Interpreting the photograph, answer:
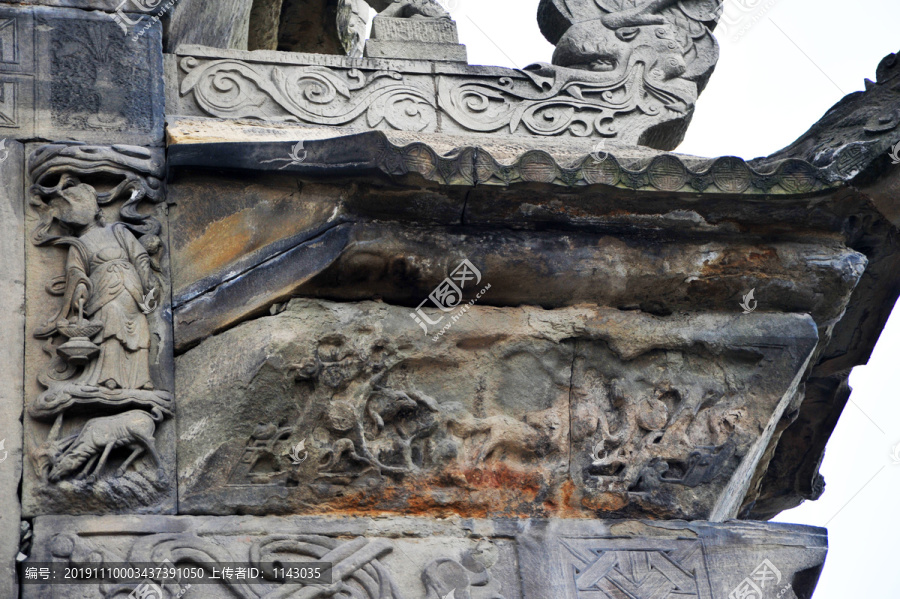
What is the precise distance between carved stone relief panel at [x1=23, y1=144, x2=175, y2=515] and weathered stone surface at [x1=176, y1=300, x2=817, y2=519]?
0.12m

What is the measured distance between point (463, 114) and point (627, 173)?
3.23 ft

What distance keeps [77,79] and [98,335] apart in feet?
3.38

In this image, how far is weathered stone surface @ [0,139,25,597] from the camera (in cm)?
354

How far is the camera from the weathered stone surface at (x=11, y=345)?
139 inches

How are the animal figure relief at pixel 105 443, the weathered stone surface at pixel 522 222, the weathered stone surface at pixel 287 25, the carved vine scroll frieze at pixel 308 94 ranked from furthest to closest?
the weathered stone surface at pixel 287 25 → the carved vine scroll frieze at pixel 308 94 → the weathered stone surface at pixel 522 222 → the animal figure relief at pixel 105 443

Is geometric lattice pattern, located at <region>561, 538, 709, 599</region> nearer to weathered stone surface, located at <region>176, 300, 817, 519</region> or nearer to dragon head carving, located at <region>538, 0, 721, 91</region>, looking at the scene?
weathered stone surface, located at <region>176, 300, 817, 519</region>

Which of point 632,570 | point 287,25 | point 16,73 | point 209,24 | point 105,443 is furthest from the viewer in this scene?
point 287,25

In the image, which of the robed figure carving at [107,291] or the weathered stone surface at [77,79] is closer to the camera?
the robed figure carving at [107,291]

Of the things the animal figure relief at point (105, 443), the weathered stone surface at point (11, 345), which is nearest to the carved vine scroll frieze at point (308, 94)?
the weathered stone surface at point (11, 345)

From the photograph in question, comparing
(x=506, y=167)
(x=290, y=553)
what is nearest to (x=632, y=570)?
(x=290, y=553)

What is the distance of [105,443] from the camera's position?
3693 mm

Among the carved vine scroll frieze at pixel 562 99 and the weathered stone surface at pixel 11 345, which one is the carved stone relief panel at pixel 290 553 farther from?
the carved vine scroll frieze at pixel 562 99

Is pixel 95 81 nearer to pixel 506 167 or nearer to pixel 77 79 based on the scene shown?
pixel 77 79

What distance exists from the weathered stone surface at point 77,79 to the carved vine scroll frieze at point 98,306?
11 centimetres
